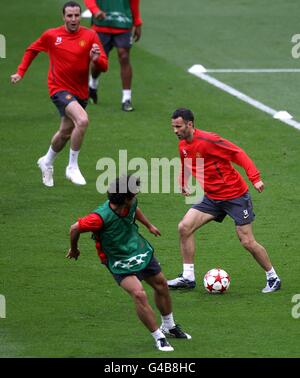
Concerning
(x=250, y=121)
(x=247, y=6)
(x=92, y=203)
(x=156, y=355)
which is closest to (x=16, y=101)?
(x=250, y=121)

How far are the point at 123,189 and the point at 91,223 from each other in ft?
1.54

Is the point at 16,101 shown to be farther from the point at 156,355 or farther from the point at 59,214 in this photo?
the point at 156,355

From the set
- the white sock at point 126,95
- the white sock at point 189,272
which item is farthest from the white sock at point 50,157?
the white sock at point 189,272

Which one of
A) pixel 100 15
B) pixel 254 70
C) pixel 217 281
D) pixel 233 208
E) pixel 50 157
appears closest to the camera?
pixel 217 281

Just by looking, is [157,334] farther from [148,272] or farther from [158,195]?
[158,195]

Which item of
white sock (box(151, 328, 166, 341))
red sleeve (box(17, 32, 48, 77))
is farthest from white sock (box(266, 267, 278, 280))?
red sleeve (box(17, 32, 48, 77))

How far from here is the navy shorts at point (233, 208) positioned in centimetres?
1470

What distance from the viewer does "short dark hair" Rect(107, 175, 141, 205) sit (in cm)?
1250

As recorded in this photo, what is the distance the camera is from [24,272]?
1548cm

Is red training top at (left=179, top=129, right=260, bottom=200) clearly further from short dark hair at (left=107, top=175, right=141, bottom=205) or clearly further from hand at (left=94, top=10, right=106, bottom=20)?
hand at (left=94, top=10, right=106, bottom=20)

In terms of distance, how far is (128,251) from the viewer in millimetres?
12789

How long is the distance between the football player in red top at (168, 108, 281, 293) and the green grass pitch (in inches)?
13.6

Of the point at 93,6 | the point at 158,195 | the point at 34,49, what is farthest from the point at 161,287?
the point at 93,6

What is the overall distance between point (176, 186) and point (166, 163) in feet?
3.49
